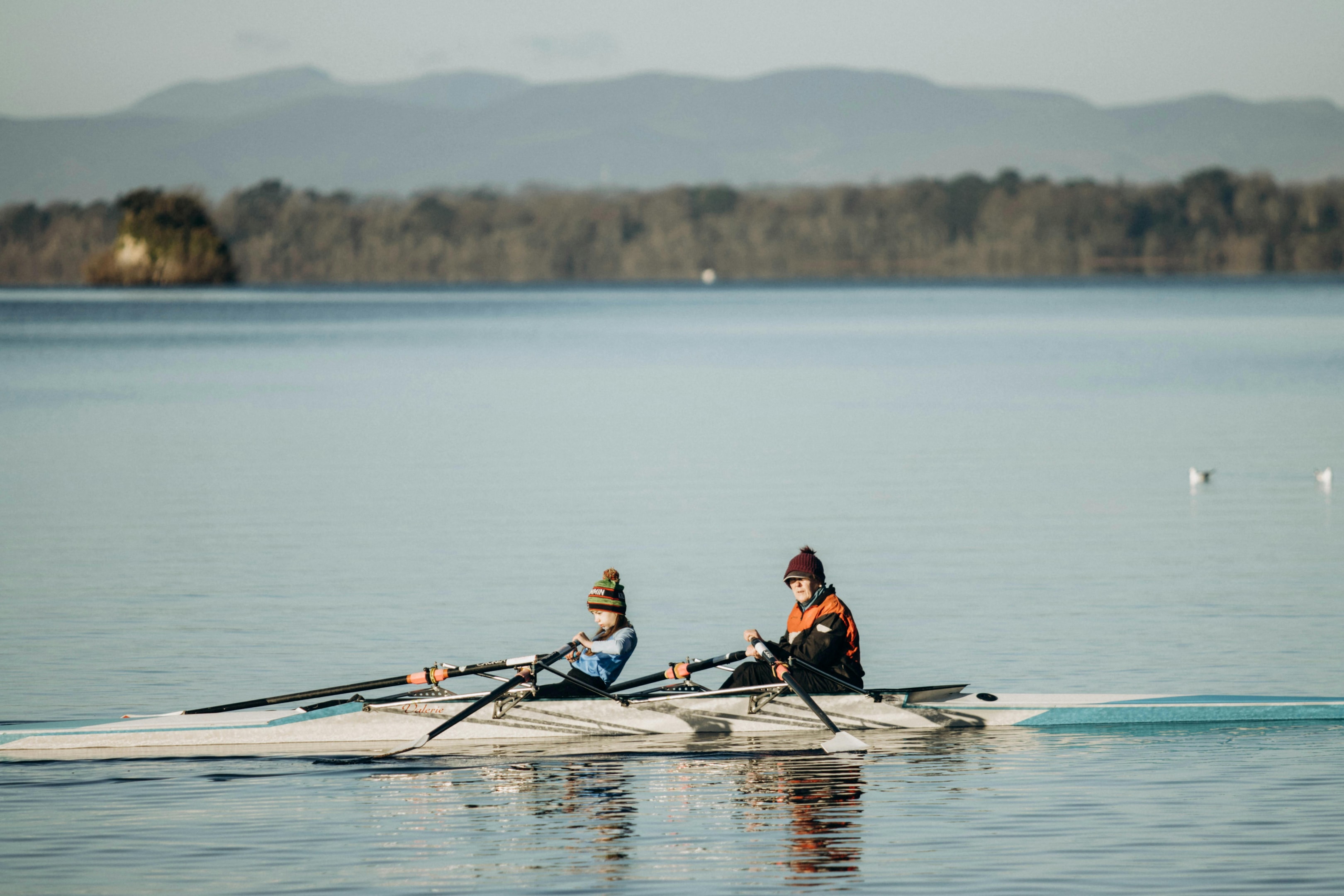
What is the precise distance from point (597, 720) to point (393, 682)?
1656mm

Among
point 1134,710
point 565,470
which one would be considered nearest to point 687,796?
point 1134,710

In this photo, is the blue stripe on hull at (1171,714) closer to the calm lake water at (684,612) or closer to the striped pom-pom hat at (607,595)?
the calm lake water at (684,612)

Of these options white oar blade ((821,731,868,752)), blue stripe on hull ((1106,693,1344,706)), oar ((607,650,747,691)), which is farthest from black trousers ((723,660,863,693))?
blue stripe on hull ((1106,693,1344,706))

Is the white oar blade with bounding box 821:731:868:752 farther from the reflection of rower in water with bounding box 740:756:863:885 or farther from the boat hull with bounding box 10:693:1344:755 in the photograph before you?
the boat hull with bounding box 10:693:1344:755

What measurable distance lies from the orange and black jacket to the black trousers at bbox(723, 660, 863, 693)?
94 mm

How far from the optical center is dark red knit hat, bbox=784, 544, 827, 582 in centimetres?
1441

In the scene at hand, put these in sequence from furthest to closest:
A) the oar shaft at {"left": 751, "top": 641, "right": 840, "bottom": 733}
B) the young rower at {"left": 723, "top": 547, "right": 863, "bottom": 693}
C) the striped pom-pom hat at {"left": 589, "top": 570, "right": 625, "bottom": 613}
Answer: the young rower at {"left": 723, "top": 547, "right": 863, "bottom": 693} → the oar shaft at {"left": 751, "top": 641, "right": 840, "bottom": 733} → the striped pom-pom hat at {"left": 589, "top": 570, "right": 625, "bottom": 613}

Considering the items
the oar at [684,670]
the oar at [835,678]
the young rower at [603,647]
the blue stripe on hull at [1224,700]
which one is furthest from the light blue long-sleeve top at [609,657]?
the blue stripe on hull at [1224,700]

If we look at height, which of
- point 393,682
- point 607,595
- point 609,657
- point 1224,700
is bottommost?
point 1224,700

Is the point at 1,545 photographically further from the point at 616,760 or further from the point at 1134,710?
the point at 1134,710

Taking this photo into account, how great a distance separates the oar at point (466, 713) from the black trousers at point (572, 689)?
0.27 meters

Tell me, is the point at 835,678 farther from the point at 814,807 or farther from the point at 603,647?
the point at 814,807

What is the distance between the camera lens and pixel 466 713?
47.8ft

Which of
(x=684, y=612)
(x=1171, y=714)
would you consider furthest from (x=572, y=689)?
(x=684, y=612)
